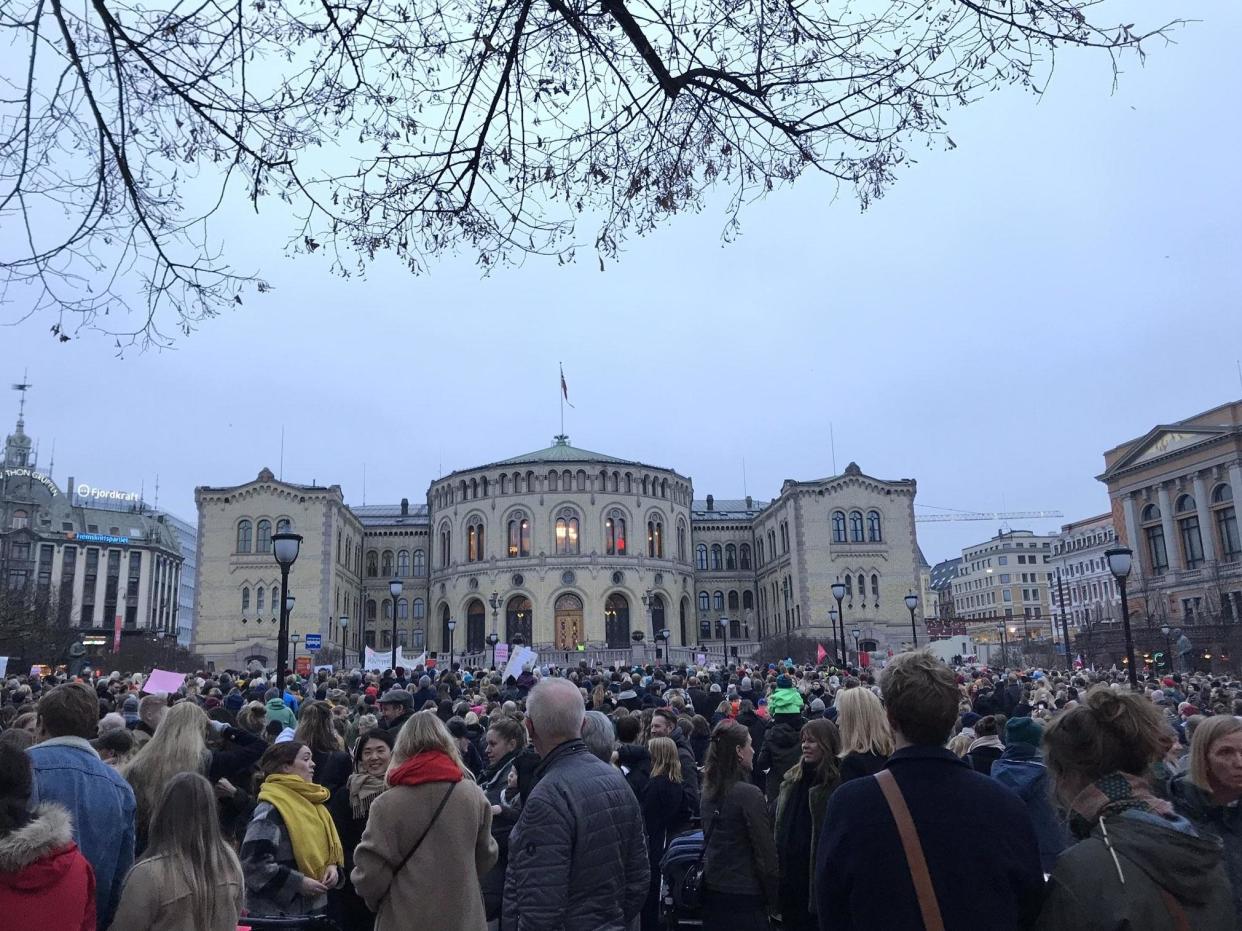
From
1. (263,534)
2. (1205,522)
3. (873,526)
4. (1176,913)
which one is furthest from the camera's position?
(873,526)

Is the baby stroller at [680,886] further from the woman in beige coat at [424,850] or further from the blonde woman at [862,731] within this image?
the woman in beige coat at [424,850]

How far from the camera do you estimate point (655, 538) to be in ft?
228

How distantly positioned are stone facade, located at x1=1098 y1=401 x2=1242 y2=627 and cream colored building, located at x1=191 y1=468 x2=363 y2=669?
5134cm

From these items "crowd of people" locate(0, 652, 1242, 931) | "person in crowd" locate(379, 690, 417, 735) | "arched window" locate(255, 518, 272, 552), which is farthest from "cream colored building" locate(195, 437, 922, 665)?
"crowd of people" locate(0, 652, 1242, 931)

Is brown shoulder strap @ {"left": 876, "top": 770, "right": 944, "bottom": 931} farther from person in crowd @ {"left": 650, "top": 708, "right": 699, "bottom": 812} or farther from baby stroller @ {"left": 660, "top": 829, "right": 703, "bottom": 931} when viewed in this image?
person in crowd @ {"left": 650, "top": 708, "right": 699, "bottom": 812}

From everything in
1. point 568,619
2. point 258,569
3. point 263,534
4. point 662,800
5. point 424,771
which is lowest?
point 662,800

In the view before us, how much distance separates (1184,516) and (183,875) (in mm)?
60401

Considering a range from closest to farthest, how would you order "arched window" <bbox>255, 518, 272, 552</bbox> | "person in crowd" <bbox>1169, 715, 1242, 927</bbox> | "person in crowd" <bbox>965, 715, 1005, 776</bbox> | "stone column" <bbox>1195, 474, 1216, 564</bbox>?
"person in crowd" <bbox>1169, 715, 1242, 927</bbox>
"person in crowd" <bbox>965, 715, 1005, 776</bbox>
"stone column" <bbox>1195, 474, 1216, 564</bbox>
"arched window" <bbox>255, 518, 272, 552</bbox>

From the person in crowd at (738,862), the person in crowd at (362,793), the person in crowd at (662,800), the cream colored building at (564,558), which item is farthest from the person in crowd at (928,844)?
the cream colored building at (564,558)

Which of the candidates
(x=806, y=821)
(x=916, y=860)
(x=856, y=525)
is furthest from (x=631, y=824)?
(x=856, y=525)

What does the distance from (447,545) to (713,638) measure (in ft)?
76.9

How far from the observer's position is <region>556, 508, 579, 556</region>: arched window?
66.6 m

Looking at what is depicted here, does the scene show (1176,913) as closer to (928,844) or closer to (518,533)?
(928,844)

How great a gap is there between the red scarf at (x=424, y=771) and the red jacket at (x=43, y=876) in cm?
139
